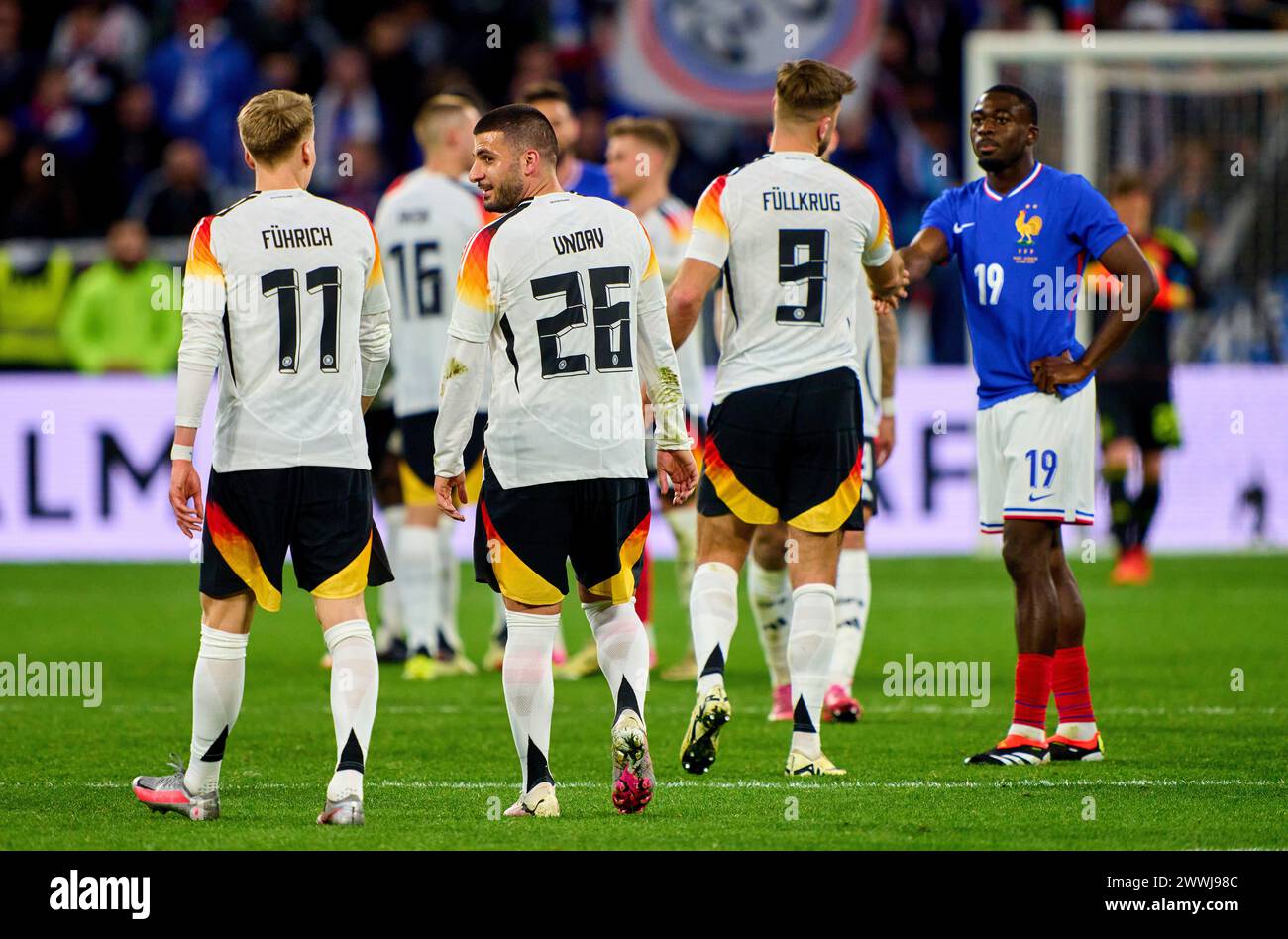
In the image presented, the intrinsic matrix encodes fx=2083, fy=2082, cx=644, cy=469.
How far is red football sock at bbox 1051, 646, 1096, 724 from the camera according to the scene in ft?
25.1

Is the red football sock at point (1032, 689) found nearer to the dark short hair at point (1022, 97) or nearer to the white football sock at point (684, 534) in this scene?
the dark short hair at point (1022, 97)

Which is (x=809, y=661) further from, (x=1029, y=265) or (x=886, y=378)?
(x=886, y=378)

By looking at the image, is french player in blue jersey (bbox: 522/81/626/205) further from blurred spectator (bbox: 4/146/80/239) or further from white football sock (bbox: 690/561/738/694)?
blurred spectator (bbox: 4/146/80/239)

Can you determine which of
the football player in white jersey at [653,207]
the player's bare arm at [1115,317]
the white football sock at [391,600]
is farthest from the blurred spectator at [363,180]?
the player's bare arm at [1115,317]

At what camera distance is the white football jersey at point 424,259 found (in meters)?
10.2

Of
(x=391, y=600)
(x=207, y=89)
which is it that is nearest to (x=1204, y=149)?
(x=207, y=89)

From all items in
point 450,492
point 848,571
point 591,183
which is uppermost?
point 591,183

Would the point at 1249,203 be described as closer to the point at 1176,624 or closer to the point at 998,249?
the point at 1176,624

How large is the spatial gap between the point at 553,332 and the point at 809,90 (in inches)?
59.2

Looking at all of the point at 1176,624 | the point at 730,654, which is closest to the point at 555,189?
the point at 730,654

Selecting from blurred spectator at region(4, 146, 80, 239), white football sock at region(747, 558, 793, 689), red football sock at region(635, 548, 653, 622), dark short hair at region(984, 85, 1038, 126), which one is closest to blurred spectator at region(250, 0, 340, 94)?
blurred spectator at region(4, 146, 80, 239)

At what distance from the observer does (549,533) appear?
20.3ft

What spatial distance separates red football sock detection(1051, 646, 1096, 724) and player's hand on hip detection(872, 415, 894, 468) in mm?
1604

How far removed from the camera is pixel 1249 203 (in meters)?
18.1
